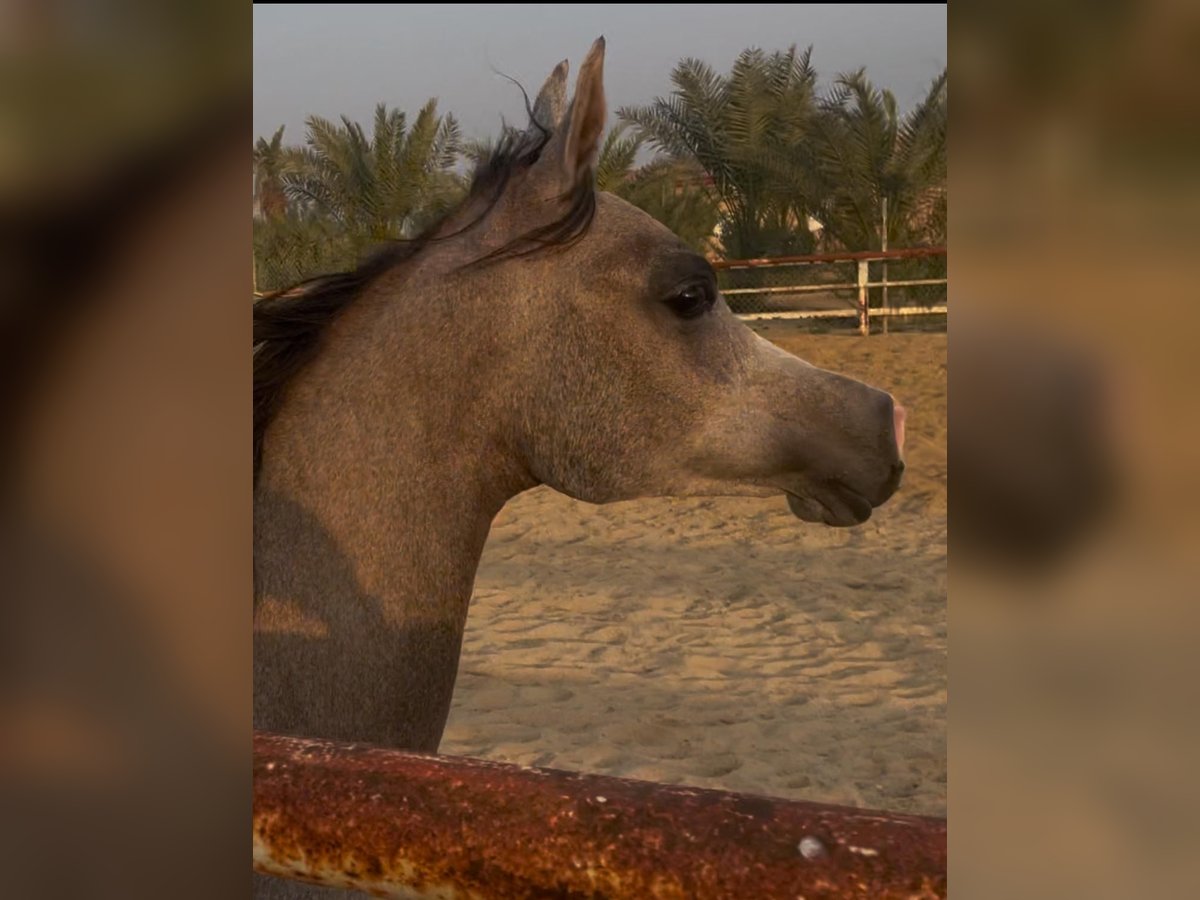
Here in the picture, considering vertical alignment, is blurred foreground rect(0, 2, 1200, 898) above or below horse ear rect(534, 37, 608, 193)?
below

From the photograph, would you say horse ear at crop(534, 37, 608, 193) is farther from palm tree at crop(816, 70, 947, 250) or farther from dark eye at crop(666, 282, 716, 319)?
palm tree at crop(816, 70, 947, 250)

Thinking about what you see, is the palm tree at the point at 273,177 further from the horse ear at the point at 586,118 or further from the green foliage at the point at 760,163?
the horse ear at the point at 586,118

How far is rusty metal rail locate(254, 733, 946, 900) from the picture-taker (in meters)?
0.49

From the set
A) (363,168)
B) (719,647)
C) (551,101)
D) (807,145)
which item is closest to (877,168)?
(807,145)

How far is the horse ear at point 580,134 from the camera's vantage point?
1749 millimetres

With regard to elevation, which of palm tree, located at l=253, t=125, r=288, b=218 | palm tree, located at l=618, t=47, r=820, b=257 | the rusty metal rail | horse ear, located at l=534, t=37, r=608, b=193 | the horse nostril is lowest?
the rusty metal rail

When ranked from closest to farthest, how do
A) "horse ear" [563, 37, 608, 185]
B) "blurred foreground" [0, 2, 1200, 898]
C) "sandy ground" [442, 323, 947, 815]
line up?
"blurred foreground" [0, 2, 1200, 898] → "horse ear" [563, 37, 608, 185] → "sandy ground" [442, 323, 947, 815]

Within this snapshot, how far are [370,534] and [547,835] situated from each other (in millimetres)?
1152

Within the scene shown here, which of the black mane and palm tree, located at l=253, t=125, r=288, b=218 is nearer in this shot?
the black mane

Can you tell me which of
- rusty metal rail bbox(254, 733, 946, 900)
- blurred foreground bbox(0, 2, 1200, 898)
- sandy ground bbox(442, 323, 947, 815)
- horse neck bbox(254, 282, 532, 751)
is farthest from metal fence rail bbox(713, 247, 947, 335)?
blurred foreground bbox(0, 2, 1200, 898)

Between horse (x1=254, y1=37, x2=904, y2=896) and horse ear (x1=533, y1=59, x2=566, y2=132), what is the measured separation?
0.04 ft
